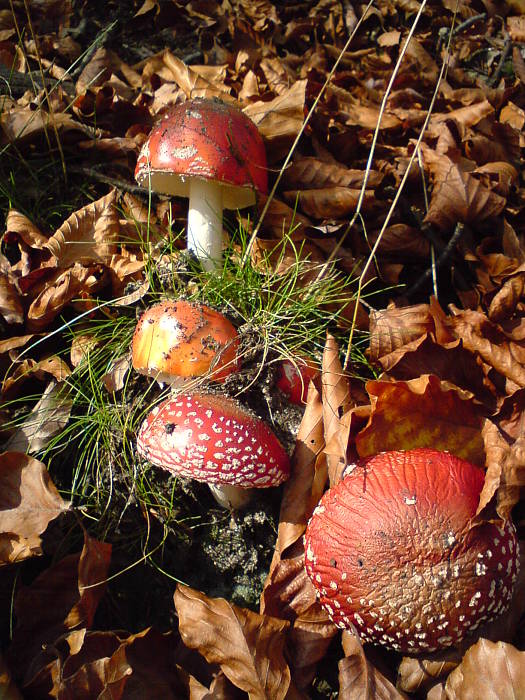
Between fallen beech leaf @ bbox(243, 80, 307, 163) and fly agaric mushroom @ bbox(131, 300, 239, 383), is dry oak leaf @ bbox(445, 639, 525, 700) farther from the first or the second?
fallen beech leaf @ bbox(243, 80, 307, 163)

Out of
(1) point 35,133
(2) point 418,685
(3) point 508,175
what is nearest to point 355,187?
(3) point 508,175

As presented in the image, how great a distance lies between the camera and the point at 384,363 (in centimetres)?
232

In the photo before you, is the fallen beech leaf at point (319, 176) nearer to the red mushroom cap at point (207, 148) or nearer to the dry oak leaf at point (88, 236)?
the red mushroom cap at point (207, 148)

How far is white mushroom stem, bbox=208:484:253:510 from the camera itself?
2115mm

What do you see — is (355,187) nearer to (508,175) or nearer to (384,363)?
(508,175)

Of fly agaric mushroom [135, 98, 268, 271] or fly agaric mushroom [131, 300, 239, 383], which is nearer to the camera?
fly agaric mushroom [131, 300, 239, 383]

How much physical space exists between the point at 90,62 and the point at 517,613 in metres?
3.53

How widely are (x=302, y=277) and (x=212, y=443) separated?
1.09 meters

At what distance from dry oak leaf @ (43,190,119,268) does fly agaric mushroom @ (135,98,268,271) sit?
232 millimetres

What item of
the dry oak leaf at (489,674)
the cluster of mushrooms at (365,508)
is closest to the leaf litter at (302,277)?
the dry oak leaf at (489,674)

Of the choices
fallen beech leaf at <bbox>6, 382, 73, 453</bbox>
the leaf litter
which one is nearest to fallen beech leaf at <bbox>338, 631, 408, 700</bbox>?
the leaf litter

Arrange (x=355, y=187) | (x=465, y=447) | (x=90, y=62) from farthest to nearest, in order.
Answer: (x=90, y=62)
(x=355, y=187)
(x=465, y=447)

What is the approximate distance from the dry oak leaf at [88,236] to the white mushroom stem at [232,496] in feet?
3.96

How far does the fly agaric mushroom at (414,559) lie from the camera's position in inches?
63.1
